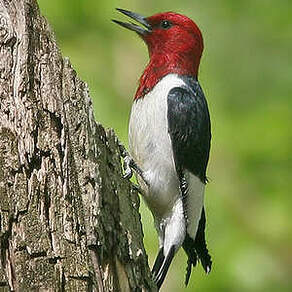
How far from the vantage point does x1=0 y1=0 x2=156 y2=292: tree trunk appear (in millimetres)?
3234

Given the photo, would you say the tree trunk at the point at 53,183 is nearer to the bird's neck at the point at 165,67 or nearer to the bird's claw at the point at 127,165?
the bird's claw at the point at 127,165

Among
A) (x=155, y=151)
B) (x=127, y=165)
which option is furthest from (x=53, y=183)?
(x=155, y=151)

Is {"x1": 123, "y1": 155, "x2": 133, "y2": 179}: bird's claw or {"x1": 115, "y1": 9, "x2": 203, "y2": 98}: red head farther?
{"x1": 115, "y1": 9, "x2": 203, "y2": 98}: red head

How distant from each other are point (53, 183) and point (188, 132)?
61.8 inches

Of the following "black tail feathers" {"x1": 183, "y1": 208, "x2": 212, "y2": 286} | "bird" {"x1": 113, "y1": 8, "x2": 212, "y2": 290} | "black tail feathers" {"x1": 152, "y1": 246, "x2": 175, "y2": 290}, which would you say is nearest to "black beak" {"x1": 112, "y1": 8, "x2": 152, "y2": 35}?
"bird" {"x1": 113, "y1": 8, "x2": 212, "y2": 290}

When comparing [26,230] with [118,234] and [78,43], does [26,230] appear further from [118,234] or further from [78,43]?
[78,43]

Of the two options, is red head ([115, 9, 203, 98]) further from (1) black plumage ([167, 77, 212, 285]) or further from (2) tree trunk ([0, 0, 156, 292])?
(2) tree trunk ([0, 0, 156, 292])

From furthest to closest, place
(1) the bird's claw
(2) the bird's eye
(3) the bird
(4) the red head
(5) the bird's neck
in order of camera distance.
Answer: (2) the bird's eye → (4) the red head → (5) the bird's neck → (3) the bird → (1) the bird's claw

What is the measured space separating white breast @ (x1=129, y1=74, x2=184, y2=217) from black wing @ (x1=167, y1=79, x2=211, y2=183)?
40 millimetres

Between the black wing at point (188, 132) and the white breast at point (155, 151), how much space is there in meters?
0.04

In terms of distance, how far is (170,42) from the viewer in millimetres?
5461

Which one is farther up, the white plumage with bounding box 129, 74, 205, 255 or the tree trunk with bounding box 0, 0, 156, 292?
the white plumage with bounding box 129, 74, 205, 255

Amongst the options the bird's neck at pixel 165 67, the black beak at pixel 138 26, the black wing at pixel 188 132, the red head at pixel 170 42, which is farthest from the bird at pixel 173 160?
the black beak at pixel 138 26

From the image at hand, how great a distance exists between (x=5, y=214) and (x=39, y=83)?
58 centimetres
